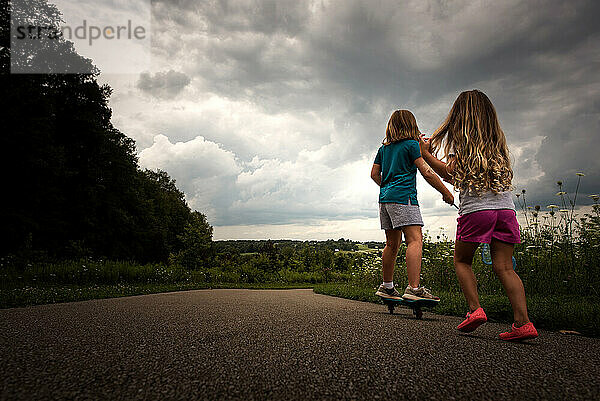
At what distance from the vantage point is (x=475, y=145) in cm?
322

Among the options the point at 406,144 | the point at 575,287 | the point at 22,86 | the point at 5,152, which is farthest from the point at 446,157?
the point at 22,86

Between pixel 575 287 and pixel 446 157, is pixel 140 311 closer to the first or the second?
pixel 446 157

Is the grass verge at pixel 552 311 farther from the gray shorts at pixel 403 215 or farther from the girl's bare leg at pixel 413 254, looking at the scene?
the gray shorts at pixel 403 215

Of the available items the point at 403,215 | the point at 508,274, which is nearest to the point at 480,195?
the point at 508,274

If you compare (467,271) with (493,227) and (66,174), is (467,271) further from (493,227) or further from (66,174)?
(66,174)

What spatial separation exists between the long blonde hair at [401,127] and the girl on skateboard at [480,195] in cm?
72

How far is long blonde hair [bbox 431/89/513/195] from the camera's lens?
3055mm

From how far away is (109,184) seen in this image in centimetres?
2056

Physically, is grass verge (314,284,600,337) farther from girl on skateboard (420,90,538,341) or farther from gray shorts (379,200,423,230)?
gray shorts (379,200,423,230)

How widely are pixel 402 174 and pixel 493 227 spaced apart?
138cm

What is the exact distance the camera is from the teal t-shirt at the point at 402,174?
13.5 feet

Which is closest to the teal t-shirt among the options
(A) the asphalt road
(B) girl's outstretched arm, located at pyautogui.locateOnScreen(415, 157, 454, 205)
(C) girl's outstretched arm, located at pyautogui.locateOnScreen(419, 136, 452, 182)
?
(B) girl's outstretched arm, located at pyautogui.locateOnScreen(415, 157, 454, 205)

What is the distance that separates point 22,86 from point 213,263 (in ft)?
39.6

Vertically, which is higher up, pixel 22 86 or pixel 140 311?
pixel 22 86
